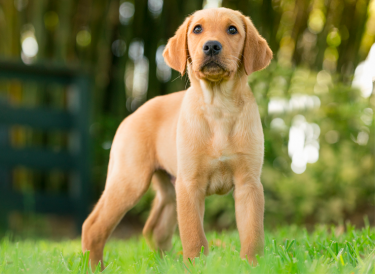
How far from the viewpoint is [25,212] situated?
552cm

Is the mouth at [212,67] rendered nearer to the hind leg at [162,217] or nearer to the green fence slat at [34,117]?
the hind leg at [162,217]

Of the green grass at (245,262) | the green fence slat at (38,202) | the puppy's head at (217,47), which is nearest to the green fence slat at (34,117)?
the green fence slat at (38,202)

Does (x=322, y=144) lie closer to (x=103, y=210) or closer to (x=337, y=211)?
(x=337, y=211)

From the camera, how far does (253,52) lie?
2.27 metres

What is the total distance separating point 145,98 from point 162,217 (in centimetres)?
477

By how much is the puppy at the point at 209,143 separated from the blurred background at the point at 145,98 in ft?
9.38

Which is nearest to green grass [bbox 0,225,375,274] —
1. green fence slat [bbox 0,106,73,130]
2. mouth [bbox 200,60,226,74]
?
mouth [bbox 200,60,226,74]

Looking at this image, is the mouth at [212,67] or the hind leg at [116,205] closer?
the mouth at [212,67]

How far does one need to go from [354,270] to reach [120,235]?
5.46 metres

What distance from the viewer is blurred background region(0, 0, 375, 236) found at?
5031 millimetres

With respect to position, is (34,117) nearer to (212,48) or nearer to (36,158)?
(36,158)

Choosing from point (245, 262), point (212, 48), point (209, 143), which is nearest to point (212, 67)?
point (212, 48)

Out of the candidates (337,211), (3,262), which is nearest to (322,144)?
(337,211)

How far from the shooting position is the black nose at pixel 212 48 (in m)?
2.05
